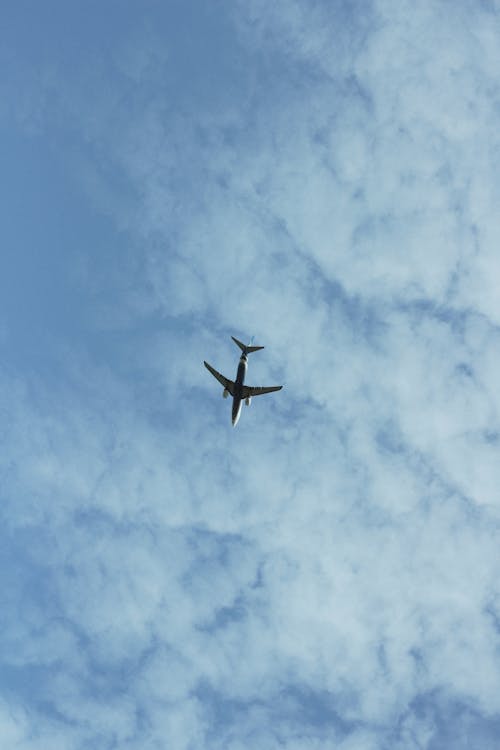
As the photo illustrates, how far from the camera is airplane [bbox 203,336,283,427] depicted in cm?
18700

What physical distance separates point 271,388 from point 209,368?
1321 cm

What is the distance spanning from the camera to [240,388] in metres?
187

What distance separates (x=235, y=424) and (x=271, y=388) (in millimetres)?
10326

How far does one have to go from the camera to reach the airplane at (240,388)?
187000mm

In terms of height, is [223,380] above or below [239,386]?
above

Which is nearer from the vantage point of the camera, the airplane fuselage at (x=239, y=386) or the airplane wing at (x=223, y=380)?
the airplane fuselage at (x=239, y=386)

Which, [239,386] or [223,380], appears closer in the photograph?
[239,386]

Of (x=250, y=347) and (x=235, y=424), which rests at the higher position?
(x=250, y=347)

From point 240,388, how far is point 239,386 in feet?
1.69

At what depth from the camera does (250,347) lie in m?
189

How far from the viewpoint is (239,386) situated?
18688 cm

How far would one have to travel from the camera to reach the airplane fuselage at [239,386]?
613 feet

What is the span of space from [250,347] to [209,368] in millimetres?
9353

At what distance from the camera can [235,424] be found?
18938 centimetres
